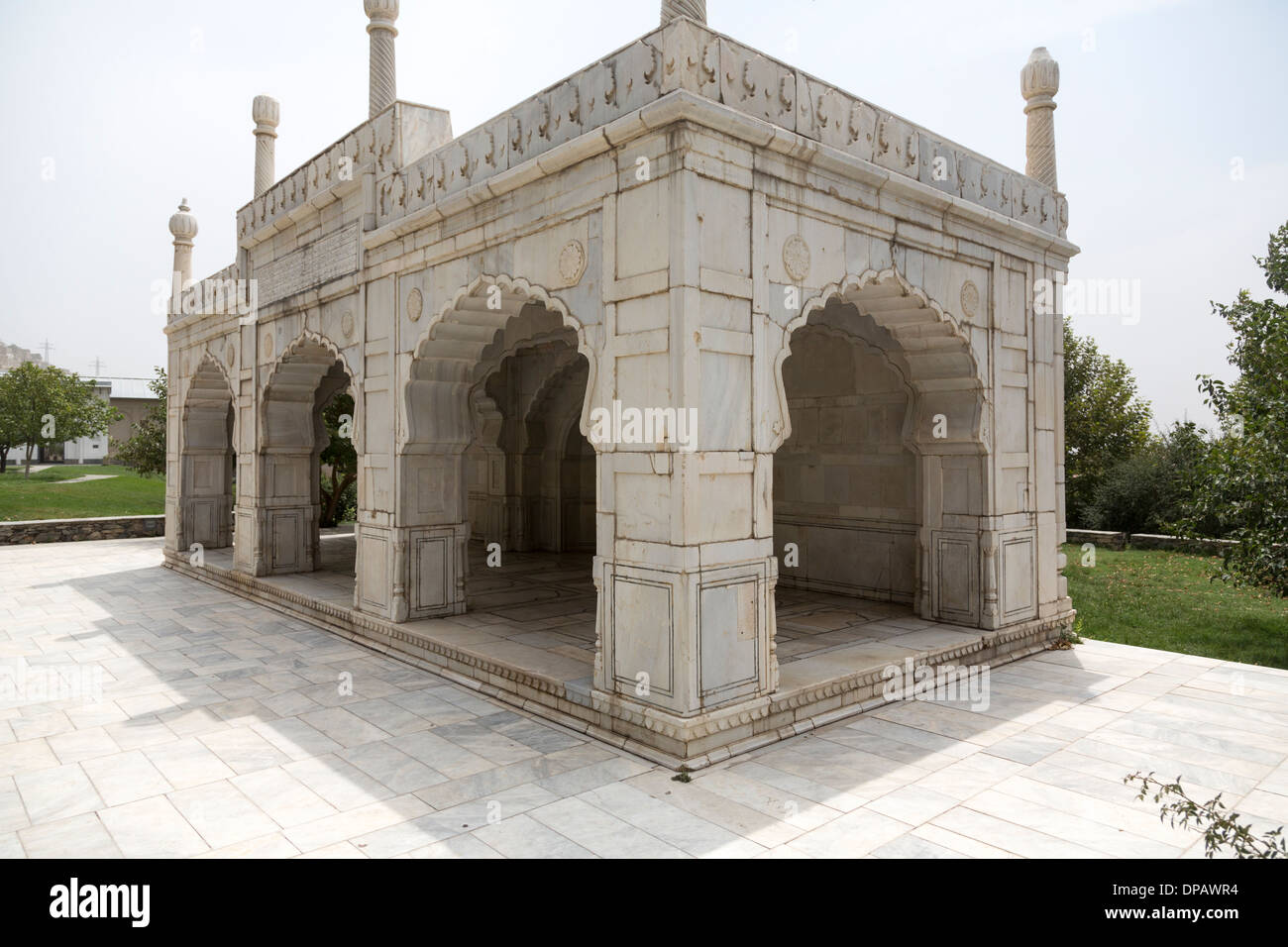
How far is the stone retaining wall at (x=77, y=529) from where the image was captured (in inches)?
748

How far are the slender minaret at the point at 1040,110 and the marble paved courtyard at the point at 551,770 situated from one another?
5.52m

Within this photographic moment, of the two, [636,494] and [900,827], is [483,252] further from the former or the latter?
[900,827]

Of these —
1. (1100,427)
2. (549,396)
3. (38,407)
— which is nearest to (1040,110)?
(549,396)

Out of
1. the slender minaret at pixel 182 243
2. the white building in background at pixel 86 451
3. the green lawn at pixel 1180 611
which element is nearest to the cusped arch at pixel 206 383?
the slender minaret at pixel 182 243

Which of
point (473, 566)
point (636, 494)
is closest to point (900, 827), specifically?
point (636, 494)

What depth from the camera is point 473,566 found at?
13.8 meters

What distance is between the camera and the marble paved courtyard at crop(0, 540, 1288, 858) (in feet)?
14.5

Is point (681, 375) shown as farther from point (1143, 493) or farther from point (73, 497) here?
point (73, 497)

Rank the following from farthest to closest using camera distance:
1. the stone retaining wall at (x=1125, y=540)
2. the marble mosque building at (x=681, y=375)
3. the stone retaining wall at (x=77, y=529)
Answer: the stone retaining wall at (x=1125, y=540) < the stone retaining wall at (x=77, y=529) < the marble mosque building at (x=681, y=375)

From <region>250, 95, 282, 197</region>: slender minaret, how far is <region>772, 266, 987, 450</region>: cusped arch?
371 inches

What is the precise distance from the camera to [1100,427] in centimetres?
2625

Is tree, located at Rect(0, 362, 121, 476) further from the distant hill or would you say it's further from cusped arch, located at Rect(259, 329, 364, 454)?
the distant hill

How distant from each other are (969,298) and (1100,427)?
21.5 metres

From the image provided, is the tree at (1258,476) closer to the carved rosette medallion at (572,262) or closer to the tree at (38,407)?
the carved rosette medallion at (572,262)
